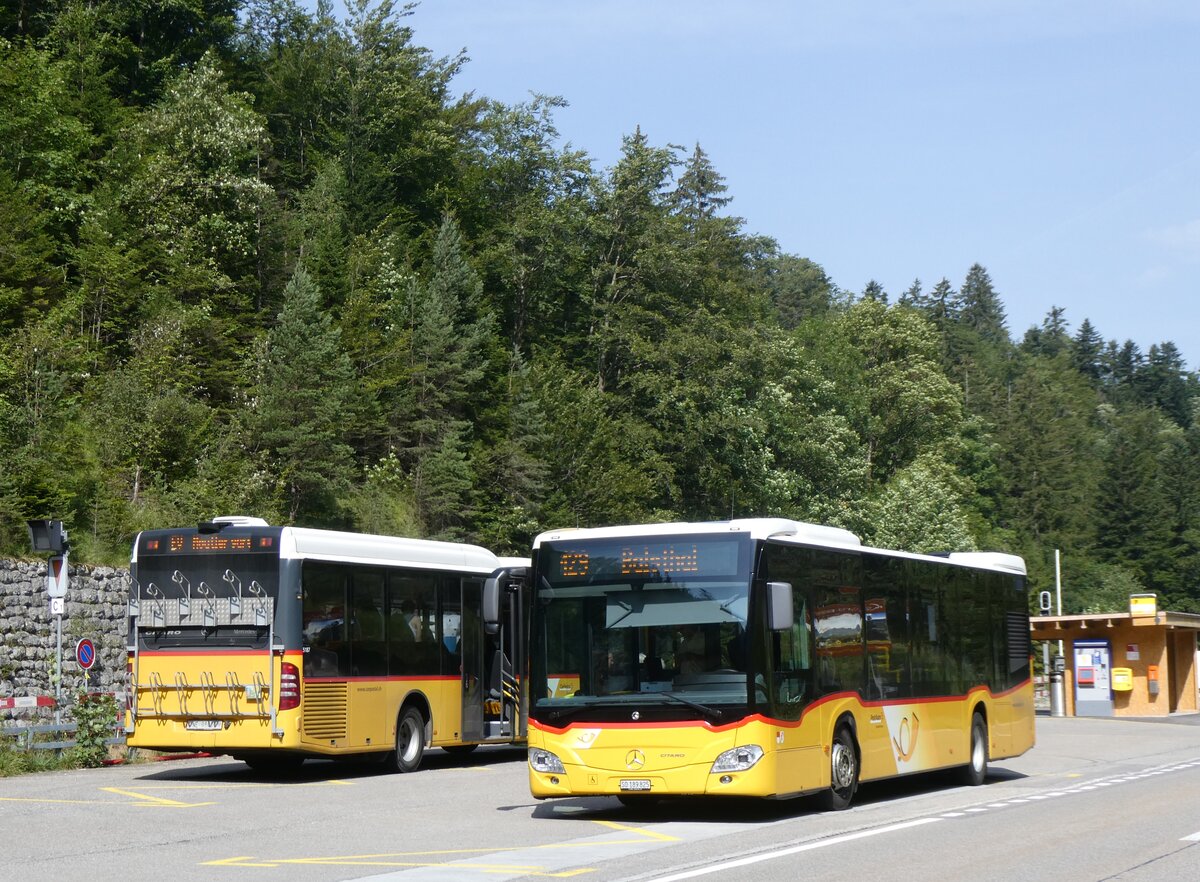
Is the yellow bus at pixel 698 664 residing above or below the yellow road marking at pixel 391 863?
above

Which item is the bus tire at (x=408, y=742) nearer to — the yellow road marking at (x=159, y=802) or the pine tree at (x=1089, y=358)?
the yellow road marking at (x=159, y=802)

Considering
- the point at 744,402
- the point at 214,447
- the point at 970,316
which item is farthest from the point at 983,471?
the point at 970,316

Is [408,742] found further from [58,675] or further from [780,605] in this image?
[780,605]

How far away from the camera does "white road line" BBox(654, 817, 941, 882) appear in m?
11.1

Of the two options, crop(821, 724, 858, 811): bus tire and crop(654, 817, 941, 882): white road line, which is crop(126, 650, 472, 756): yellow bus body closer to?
crop(821, 724, 858, 811): bus tire

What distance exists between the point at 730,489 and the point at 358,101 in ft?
82.9

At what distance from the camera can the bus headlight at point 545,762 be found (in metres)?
15.2

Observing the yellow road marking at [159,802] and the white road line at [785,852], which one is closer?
the white road line at [785,852]

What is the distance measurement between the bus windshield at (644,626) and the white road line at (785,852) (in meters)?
1.65

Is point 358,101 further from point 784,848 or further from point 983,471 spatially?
point 784,848

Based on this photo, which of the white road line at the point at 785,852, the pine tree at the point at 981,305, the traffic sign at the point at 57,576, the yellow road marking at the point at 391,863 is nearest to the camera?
the white road line at the point at 785,852

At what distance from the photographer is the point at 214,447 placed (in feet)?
141

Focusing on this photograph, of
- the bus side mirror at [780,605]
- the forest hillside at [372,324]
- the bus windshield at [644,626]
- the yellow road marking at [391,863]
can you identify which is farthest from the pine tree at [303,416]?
the yellow road marking at [391,863]

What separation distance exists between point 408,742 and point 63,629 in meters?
8.26
